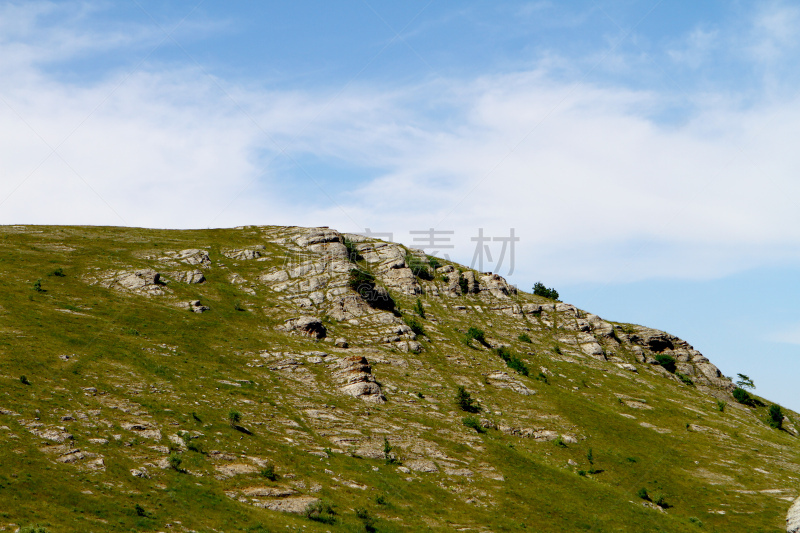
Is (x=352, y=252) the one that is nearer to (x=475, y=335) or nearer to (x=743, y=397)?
(x=475, y=335)

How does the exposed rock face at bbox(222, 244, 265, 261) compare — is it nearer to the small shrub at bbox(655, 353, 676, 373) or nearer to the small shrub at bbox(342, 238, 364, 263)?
the small shrub at bbox(342, 238, 364, 263)

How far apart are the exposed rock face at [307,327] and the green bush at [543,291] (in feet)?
275

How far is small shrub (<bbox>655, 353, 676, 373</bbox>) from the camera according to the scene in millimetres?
132600

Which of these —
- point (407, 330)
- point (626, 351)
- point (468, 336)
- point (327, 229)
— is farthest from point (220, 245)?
point (626, 351)

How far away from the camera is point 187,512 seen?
4412 centimetres

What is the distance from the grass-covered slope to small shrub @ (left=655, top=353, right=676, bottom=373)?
109 cm

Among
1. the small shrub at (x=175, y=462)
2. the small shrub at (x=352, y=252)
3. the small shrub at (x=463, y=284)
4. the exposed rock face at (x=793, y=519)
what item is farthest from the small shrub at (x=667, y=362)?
the small shrub at (x=175, y=462)

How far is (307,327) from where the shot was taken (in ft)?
319

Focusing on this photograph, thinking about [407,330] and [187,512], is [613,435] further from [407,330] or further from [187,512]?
[187,512]

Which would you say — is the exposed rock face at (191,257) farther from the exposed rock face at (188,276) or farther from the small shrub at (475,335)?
the small shrub at (475,335)

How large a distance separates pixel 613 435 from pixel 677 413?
83.8 feet

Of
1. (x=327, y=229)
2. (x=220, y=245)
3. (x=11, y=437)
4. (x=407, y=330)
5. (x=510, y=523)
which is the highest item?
(x=327, y=229)

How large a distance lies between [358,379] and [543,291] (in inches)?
3664

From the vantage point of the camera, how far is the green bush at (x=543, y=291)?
158250 mm
